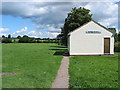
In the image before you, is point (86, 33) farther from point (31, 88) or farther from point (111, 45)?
point (31, 88)

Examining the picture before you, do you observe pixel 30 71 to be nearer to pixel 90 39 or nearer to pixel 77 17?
pixel 90 39

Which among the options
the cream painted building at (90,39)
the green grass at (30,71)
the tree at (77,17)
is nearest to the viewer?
the green grass at (30,71)

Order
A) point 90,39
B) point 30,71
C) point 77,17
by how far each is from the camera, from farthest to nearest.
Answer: point 77,17, point 90,39, point 30,71

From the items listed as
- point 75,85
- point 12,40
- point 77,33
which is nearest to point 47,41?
point 12,40

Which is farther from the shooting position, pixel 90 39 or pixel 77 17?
pixel 77 17

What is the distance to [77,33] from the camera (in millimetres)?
19281

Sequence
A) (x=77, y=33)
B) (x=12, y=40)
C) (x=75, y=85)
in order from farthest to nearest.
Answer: (x=12, y=40) < (x=77, y=33) < (x=75, y=85)

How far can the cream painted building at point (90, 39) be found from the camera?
19281 mm

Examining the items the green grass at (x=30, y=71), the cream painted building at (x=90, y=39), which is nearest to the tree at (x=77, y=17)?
the cream painted building at (x=90, y=39)

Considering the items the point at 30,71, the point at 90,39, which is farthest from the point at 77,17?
the point at 30,71

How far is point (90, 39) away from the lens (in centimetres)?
1938

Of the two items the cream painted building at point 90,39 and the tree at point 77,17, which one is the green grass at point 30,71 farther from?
the tree at point 77,17

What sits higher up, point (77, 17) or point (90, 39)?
point (77, 17)

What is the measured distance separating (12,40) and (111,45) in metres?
84.3
